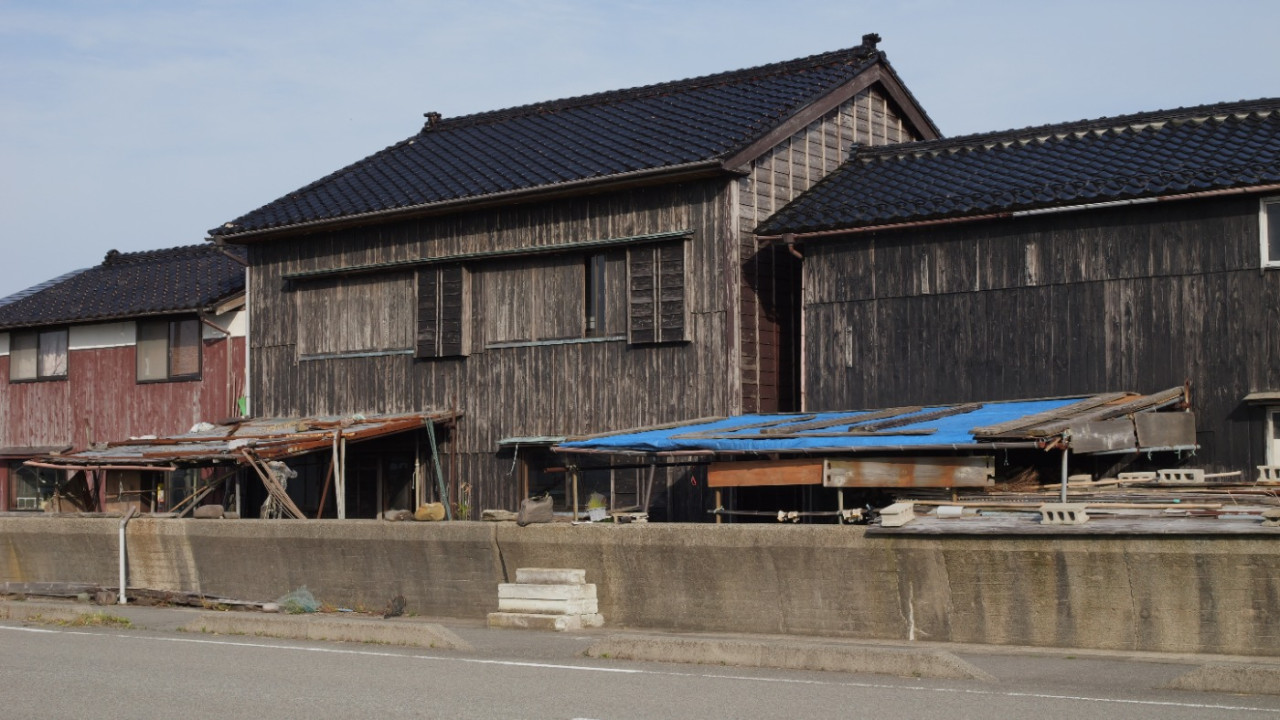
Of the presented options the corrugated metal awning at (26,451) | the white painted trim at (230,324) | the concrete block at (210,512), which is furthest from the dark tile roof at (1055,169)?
the corrugated metal awning at (26,451)

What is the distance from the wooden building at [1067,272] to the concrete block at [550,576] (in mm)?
5621

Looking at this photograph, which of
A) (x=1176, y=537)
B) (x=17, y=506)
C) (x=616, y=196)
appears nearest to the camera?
(x=1176, y=537)

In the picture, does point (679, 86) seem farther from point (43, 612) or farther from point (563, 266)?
point (43, 612)

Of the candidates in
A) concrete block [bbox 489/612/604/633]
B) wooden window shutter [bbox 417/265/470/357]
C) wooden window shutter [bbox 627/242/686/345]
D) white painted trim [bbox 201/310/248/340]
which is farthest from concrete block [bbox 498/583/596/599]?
white painted trim [bbox 201/310/248/340]

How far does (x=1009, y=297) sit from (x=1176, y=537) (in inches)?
276

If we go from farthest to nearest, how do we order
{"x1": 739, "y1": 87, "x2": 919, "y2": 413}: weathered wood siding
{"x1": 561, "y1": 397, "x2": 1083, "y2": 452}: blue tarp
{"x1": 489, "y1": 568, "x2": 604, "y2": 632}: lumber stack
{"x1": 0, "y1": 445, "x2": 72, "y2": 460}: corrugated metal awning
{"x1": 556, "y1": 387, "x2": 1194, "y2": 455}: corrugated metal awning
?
{"x1": 0, "y1": 445, "x2": 72, "y2": 460}: corrugated metal awning → {"x1": 739, "y1": 87, "x2": 919, "y2": 413}: weathered wood siding → {"x1": 489, "y1": 568, "x2": 604, "y2": 632}: lumber stack → {"x1": 561, "y1": 397, "x2": 1083, "y2": 452}: blue tarp → {"x1": 556, "y1": 387, "x2": 1194, "y2": 455}: corrugated metal awning

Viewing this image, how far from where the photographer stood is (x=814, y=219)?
20328 mm

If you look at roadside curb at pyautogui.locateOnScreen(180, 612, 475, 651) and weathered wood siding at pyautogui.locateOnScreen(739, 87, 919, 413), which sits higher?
weathered wood siding at pyautogui.locateOnScreen(739, 87, 919, 413)

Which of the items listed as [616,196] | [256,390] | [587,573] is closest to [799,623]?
[587,573]

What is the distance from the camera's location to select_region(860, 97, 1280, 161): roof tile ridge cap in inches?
768

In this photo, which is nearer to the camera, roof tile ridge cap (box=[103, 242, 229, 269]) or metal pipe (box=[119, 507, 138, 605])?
metal pipe (box=[119, 507, 138, 605])

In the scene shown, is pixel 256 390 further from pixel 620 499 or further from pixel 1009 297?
pixel 1009 297

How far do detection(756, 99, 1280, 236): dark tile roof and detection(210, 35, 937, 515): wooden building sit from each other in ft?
3.59

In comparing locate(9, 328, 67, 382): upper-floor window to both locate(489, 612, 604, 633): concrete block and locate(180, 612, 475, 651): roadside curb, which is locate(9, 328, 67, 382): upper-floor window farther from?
locate(489, 612, 604, 633): concrete block
